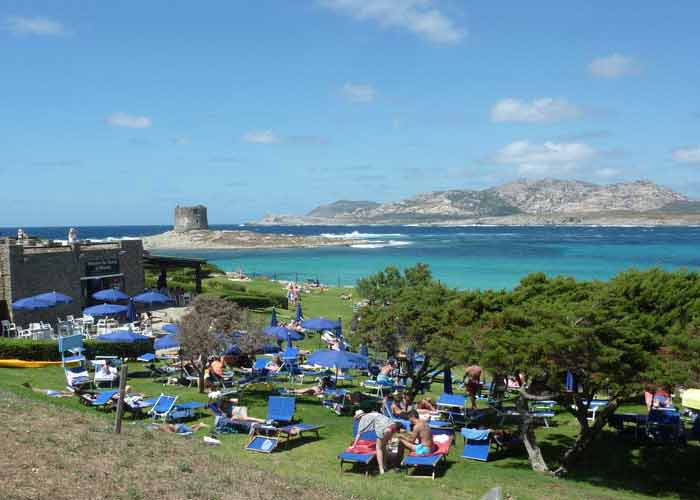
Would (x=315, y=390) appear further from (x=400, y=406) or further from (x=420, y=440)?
(x=420, y=440)

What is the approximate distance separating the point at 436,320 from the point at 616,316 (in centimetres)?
495

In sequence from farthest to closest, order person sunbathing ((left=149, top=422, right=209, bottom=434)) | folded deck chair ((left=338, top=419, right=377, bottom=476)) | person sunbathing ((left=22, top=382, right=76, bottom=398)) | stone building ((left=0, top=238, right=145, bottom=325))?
stone building ((left=0, top=238, right=145, bottom=325)) → person sunbathing ((left=22, top=382, right=76, bottom=398)) → person sunbathing ((left=149, top=422, right=209, bottom=434)) → folded deck chair ((left=338, top=419, right=377, bottom=476))

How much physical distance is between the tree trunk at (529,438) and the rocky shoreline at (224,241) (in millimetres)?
110663

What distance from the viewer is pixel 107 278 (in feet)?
87.8

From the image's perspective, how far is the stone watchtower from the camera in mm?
138375

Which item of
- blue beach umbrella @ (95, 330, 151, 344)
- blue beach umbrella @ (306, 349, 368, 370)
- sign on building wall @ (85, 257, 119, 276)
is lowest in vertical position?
blue beach umbrella @ (306, 349, 368, 370)

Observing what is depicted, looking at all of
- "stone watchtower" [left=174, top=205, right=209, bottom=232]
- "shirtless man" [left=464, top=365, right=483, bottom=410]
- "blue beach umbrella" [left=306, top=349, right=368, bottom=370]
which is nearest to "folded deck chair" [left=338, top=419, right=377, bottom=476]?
"blue beach umbrella" [left=306, top=349, right=368, bottom=370]

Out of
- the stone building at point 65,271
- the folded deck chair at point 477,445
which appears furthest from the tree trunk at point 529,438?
the stone building at point 65,271

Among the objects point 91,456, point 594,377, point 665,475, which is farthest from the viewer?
point 665,475

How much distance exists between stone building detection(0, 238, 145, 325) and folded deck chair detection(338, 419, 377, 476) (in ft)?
54.7

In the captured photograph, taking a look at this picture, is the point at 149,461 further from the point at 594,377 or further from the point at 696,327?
the point at 696,327

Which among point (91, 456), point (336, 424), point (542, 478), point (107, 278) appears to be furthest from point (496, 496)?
point (107, 278)

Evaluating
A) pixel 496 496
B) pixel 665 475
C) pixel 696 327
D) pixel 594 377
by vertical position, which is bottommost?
pixel 665 475

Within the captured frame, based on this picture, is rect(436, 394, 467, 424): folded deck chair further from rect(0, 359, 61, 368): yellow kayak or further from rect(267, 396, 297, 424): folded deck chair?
rect(0, 359, 61, 368): yellow kayak
